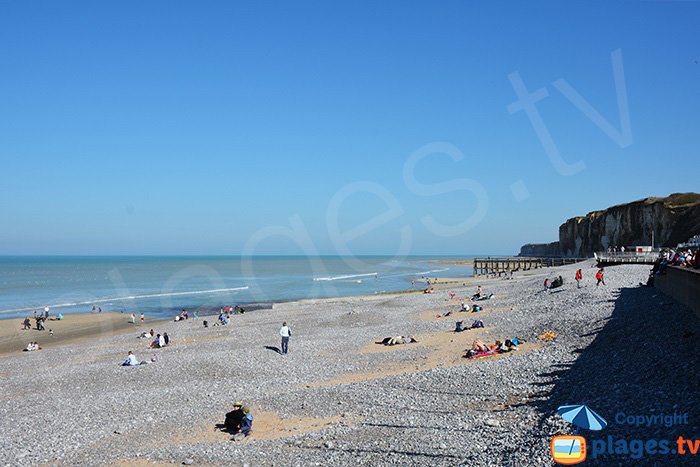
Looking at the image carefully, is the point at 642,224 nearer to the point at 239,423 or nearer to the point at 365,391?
the point at 365,391

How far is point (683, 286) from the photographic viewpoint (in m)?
16.3

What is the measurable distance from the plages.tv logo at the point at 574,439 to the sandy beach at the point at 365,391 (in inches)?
10.6

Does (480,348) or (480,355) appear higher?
(480,348)

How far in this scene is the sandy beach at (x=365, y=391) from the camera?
1020cm

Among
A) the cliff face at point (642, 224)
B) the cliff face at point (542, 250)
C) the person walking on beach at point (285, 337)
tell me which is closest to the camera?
the person walking on beach at point (285, 337)

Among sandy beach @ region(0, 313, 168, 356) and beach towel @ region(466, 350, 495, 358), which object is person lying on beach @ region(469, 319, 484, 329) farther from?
sandy beach @ region(0, 313, 168, 356)

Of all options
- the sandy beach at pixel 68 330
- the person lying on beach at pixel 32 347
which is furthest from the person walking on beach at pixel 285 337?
the person lying on beach at pixel 32 347

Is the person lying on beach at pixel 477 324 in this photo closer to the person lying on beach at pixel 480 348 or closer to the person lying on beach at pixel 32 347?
the person lying on beach at pixel 480 348

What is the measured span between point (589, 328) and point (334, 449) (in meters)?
11.9

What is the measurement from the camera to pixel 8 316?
44219 millimetres

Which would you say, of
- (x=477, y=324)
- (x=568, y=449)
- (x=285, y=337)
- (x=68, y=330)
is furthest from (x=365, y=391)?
(x=68, y=330)

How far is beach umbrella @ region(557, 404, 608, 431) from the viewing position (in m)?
8.72

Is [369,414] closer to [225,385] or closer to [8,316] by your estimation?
[225,385]

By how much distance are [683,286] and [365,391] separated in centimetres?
1021
